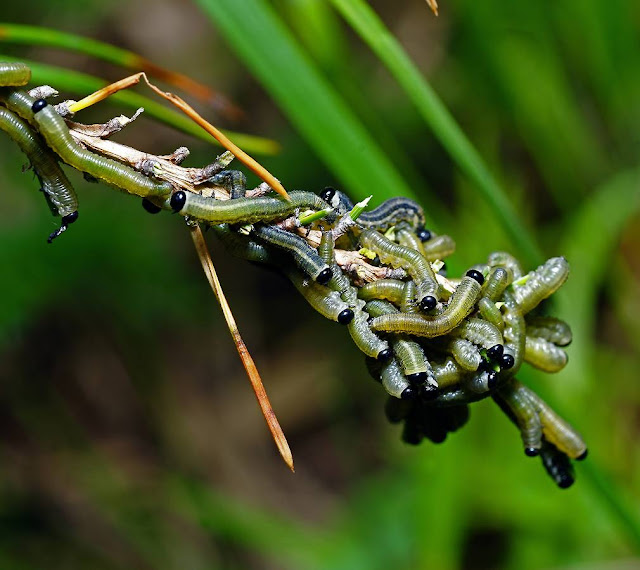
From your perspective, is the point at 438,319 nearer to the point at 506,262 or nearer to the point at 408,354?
the point at 408,354

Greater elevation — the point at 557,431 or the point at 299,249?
the point at 299,249

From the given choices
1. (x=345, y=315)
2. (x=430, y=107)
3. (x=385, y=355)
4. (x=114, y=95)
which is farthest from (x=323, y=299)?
(x=114, y=95)

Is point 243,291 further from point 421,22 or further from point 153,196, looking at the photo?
point 153,196

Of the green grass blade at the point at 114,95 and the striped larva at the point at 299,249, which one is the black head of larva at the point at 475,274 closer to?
the striped larva at the point at 299,249

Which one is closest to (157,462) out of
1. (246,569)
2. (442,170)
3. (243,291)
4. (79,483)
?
(79,483)

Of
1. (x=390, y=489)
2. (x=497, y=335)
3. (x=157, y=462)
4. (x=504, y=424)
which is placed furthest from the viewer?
(x=157, y=462)

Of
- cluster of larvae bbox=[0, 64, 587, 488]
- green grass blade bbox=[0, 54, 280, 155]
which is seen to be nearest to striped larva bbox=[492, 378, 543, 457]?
cluster of larvae bbox=[0, 64, 587, 488]
